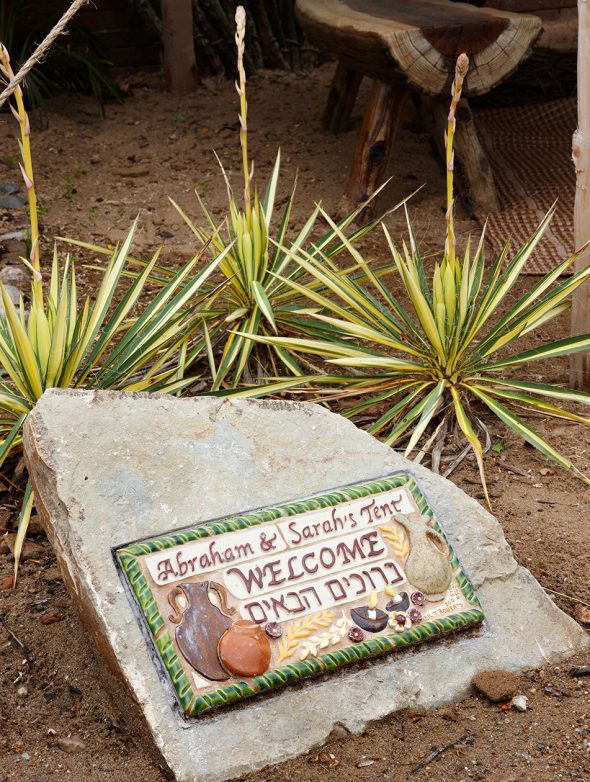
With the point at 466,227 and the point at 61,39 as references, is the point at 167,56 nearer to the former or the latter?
the point at 61,39

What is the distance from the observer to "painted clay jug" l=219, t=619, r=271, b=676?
2000mm

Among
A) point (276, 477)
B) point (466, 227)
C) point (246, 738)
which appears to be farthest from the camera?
point (466, 227)

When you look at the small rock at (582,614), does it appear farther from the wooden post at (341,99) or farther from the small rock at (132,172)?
the wooden post at (341,99)

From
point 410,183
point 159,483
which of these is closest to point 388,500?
point 159,483

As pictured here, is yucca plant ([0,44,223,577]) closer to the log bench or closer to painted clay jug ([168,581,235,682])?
painted clay jug ([168,581,235,682])

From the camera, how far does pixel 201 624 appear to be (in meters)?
2.04

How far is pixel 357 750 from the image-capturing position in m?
2.04

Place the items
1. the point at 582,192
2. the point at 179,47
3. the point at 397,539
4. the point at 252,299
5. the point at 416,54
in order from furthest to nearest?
the point at 179,47 < the point at 416,54 < the point at 252,299 < the point at 582,192 < the point at 397,539

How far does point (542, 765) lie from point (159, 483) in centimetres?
97

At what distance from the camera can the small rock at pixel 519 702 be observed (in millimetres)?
2129

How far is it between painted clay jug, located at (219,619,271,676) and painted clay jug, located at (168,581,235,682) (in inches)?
0.7

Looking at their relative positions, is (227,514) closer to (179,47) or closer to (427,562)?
(427,562)

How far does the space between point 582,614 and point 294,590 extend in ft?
2.52

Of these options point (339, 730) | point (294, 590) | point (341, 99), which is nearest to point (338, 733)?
point (339, 730)
